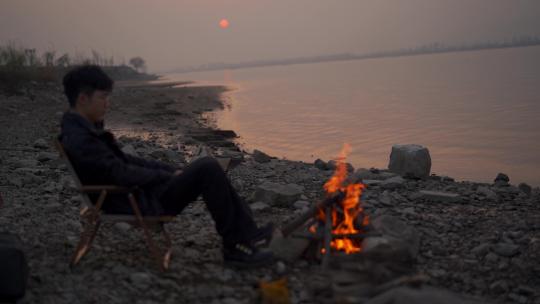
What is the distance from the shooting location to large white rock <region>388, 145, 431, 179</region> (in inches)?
356

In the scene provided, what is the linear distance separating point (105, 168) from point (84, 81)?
2.51 feet

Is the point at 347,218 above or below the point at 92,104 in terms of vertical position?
below

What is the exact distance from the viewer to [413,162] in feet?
29.9

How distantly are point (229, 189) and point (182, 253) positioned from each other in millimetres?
1024

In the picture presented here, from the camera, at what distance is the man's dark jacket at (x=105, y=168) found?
3990mm

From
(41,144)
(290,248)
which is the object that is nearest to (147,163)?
(290,248)

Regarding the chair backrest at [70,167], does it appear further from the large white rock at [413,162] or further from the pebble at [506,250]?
the large white rock at [413,162]

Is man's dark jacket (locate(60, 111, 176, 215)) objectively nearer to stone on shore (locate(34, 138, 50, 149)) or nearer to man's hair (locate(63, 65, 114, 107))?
man's hair (locate(63, 65, 114, 107))

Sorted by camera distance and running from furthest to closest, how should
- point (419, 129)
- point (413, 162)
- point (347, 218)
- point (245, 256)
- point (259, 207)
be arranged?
point (419, 129)
point (413, 162)
point (259, 207)
point (347, 218)
point (245, 256)

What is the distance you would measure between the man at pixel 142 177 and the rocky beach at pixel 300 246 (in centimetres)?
35

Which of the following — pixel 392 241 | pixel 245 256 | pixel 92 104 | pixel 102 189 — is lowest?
pixel 245 256

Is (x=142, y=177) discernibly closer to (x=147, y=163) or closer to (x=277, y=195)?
(x=147, y=163)

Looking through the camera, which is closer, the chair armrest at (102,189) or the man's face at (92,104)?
the chair armrest at (102,189)

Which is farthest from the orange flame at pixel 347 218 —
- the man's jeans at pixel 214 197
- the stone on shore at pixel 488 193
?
the stone on shore at pixel 488 193
